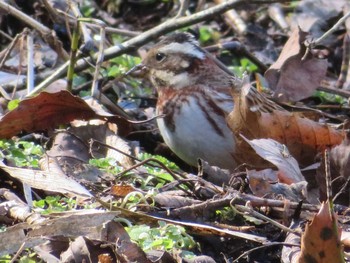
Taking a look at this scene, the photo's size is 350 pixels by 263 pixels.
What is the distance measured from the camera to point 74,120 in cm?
473

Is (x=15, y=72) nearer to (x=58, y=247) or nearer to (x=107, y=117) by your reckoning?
(x=107, y=117)

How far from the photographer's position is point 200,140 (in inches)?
181

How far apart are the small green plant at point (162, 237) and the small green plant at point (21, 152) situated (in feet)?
3.10

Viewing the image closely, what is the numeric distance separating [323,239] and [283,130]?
156 centimetres

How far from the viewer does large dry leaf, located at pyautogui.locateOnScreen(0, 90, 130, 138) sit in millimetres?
4434

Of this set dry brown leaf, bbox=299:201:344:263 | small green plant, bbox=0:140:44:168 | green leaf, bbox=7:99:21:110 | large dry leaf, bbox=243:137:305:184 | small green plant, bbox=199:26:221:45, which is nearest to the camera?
dry brown leaf, bbox=299:201:344:263

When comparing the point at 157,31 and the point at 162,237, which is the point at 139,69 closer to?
the point at 157,31

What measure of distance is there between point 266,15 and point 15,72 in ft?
8.38

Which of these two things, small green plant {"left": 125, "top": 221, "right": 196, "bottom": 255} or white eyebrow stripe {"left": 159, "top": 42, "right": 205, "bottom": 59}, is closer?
small green plant {"left": 125, "top": 221, "right": 196, "bottom": 255}

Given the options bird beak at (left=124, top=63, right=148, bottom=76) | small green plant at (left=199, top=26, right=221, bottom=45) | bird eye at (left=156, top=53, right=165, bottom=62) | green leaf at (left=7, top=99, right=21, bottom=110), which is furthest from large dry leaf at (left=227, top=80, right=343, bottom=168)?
small green plant at (left=199, top=26, right=221, bottom=45)

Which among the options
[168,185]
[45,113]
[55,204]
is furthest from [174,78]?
[55,204]

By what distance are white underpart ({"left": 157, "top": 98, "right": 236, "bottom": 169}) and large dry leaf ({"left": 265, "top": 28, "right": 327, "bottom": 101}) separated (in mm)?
1037

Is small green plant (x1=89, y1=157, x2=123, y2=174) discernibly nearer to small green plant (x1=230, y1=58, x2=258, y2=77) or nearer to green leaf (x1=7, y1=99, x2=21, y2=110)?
green leaf (x1=7, y1=99, x2=21, y2=110)

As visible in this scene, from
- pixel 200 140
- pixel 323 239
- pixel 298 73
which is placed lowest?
pixel 298 73
